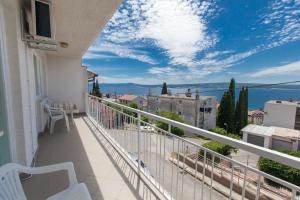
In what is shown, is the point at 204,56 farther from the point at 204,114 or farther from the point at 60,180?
the point at 60,180

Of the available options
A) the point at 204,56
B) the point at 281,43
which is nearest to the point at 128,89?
the point at 204,56

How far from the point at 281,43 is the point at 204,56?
69.8 ft

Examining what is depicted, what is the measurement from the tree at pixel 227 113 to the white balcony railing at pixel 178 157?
23.3 meters

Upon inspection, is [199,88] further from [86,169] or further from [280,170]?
[86,169]

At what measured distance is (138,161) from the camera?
8.04 ft

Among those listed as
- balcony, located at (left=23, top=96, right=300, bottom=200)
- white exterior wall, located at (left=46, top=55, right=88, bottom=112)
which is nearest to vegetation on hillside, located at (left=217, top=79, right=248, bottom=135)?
white exterior wall, located at (left=46, top=55, right=88, bottom=112)

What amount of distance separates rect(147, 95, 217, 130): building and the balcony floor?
85.7 feet

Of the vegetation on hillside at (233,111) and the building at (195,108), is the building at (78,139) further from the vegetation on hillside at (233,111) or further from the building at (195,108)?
the building at (195,108)

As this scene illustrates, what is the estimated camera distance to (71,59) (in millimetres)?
7000

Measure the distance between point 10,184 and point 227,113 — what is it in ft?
88.5

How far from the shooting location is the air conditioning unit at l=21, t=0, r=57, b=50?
230 centimetres

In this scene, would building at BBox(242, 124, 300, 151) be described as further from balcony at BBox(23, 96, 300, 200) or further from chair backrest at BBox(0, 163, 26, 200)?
chair backrest at BBox(0, 163, 26, 200)

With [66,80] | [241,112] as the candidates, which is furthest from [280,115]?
[66,80]

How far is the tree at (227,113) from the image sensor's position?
2481cm
